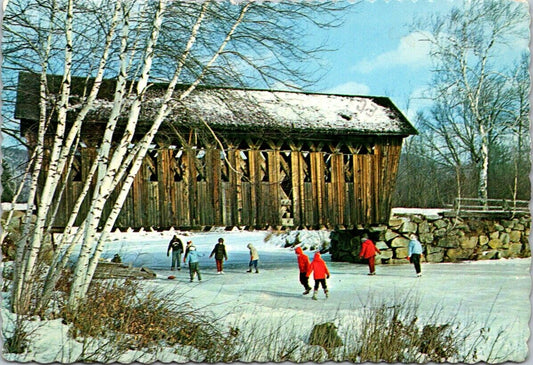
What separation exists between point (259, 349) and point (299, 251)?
332 centimetres

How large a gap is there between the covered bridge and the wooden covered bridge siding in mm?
21

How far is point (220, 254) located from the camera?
399 inches

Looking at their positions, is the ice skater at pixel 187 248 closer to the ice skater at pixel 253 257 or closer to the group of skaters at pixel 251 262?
the group of skaters at pixel 251 262

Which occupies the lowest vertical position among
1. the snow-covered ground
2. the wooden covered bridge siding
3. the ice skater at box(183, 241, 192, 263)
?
the snow-covered ground

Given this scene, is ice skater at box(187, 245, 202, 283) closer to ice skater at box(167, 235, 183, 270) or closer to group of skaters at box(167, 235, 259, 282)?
group of skaters at box(167, 235, 259, 282)

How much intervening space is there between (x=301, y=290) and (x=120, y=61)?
4.56 metres

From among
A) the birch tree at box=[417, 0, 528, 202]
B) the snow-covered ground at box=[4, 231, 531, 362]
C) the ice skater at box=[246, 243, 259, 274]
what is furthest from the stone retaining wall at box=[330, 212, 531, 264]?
the ice skater at box=[246, 243, 259, 274]

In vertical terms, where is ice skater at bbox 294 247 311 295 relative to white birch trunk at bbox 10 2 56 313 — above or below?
below

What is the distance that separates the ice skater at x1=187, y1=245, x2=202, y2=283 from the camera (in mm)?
9148

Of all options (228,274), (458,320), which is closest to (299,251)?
(228,274)

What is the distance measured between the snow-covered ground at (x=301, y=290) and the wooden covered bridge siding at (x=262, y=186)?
51 cm

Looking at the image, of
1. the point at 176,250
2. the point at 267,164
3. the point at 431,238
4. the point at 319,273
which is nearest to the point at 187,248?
the point at 176,250

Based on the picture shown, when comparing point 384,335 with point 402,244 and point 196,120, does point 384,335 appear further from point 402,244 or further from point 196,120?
point 402,244

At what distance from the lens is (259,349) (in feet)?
20.7
